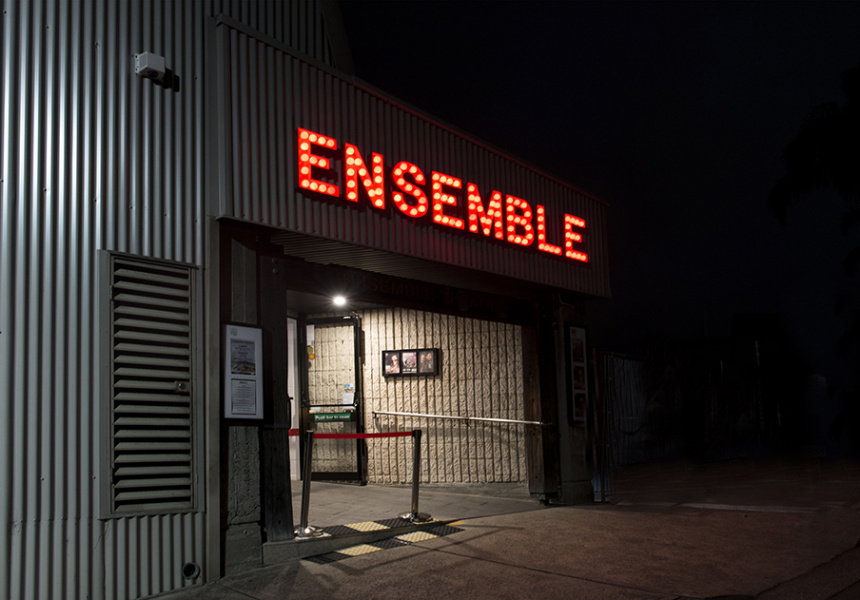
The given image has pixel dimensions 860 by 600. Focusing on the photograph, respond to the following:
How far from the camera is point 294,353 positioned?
458 inches

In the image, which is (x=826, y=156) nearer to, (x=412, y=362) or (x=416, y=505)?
(x=412, y=362)

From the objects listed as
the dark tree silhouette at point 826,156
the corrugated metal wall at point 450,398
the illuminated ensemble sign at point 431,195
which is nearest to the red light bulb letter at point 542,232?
the illuminated ensemble sign at point 431,195

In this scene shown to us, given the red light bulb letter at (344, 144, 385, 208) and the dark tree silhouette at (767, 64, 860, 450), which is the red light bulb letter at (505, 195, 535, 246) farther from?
the dark tree silhouette at (767, 64, 860, 450)

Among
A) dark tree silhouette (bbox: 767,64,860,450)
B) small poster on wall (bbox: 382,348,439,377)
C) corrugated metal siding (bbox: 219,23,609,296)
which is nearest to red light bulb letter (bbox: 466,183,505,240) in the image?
corrugated metal siding (bbox: 219,23,609,296)

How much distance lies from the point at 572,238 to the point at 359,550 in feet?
18.7

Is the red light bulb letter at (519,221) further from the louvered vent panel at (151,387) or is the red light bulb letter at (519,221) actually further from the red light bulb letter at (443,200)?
the louvered vent panel at (151,387)

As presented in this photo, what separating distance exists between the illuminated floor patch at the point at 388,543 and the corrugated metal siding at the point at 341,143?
2.95 meters

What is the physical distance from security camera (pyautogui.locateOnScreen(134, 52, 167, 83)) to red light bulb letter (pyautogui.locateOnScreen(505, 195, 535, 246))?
482 cm

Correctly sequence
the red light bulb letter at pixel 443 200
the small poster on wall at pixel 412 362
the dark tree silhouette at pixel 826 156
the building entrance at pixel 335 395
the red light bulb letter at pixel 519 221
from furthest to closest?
the dark tree silhouette at pixel 826 156 < the building entrance at pixel 335 395 < the small poster on wall at pixel 412 362 < the red light bulb letter at pixel 519 221 < the red light bulb letter at pixel 443 200

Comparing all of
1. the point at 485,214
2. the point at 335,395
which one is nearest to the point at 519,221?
the point at 485,214

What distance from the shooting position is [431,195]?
27.5ft

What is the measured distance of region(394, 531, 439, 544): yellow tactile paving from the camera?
741 cm

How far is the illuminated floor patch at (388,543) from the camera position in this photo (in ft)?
22.1

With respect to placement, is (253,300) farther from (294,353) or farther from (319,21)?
(294,353)
